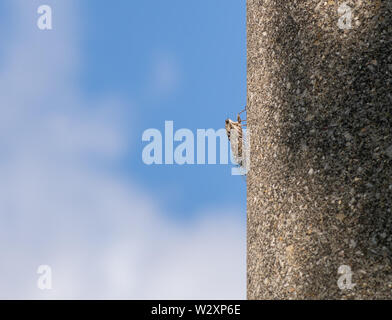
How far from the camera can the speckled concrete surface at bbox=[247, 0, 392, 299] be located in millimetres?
3604

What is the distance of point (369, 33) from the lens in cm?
382

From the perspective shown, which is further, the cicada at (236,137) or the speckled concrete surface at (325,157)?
the cicada at (236,137)

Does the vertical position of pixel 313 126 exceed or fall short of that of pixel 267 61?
it falls short

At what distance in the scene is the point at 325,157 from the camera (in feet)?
12.6

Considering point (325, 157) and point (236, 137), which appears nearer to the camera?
point (325, 157)

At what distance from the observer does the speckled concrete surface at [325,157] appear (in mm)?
3604

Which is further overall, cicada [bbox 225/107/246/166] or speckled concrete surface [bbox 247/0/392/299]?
cicada [bbox 225/107/246/166]

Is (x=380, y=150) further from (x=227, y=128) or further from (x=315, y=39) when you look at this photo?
(x=227, y=128)
